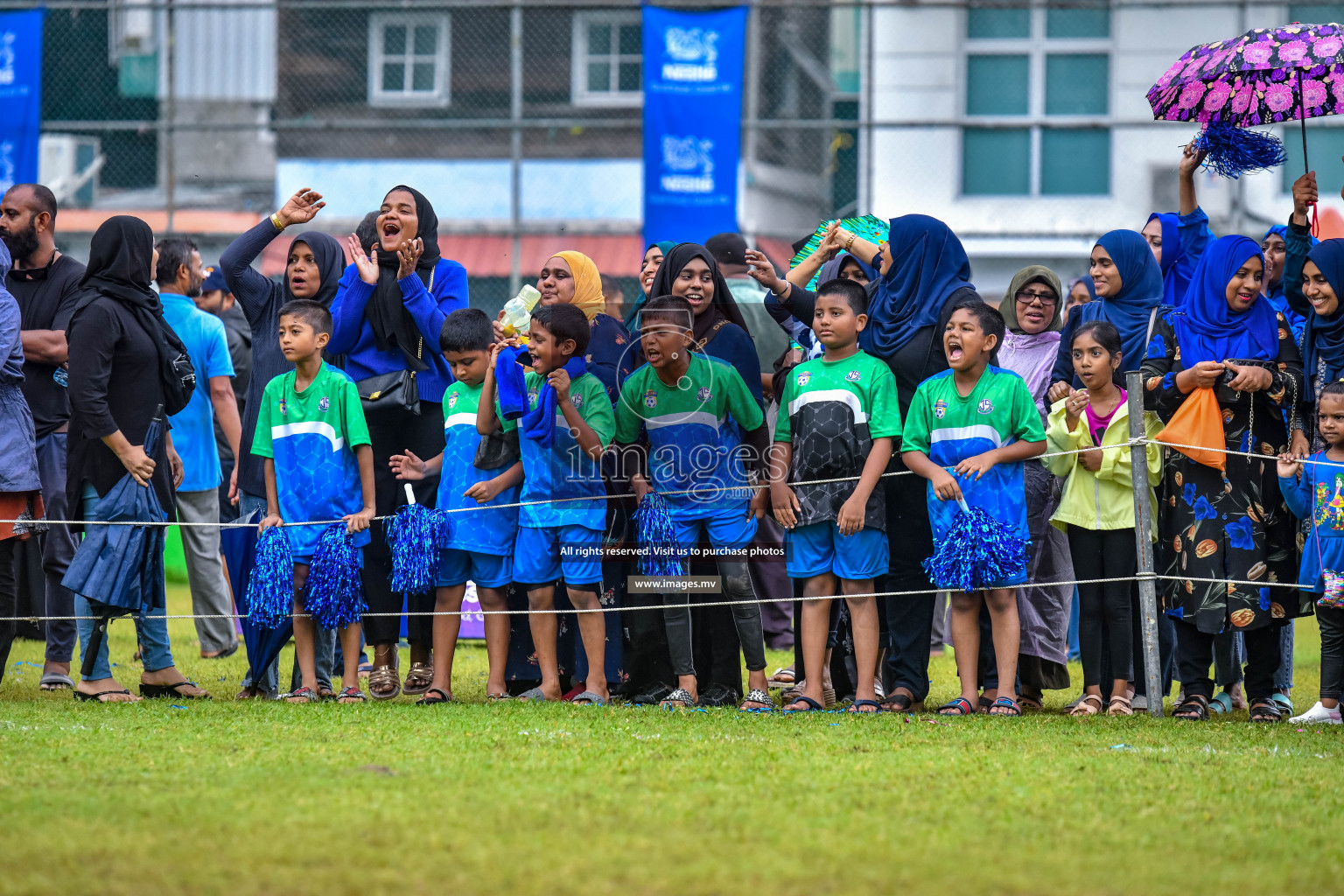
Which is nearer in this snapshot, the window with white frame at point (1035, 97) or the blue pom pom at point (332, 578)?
the blue pom pom at point (332, 578)

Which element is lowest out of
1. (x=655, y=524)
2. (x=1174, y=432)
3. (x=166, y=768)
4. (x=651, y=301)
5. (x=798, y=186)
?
(x=166, y=768)

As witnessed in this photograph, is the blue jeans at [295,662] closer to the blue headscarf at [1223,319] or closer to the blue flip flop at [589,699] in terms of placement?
the blue flip flop at [589,699]

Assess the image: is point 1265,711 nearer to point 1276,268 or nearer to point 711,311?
point 1276,268

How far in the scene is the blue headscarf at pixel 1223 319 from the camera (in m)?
6.05

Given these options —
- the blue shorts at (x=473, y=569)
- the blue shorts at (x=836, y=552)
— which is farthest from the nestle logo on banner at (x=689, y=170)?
the blue shorts at (x=836, y=552)

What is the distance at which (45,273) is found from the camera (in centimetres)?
682

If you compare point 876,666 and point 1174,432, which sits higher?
point 1174,432

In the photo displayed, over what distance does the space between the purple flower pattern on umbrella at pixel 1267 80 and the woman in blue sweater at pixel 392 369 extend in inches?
133

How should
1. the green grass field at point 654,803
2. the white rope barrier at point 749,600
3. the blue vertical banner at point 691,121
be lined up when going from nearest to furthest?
the green grass field at point 654,803 < the white rope barrier at point 749,600 < the blue vertical banner at point 691,121

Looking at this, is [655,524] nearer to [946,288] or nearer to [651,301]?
[651,301]

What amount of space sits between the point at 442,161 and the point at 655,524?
11.2m

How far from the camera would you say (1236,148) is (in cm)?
658

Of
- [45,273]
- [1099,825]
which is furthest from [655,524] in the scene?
[45,273]

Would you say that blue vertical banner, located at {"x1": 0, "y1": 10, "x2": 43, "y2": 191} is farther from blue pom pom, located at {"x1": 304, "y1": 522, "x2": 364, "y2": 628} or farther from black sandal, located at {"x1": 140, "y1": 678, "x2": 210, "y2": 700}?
blue pom pom, located at {"x1": 304, "y1": 522, "x2": 364, "y2": 628}
